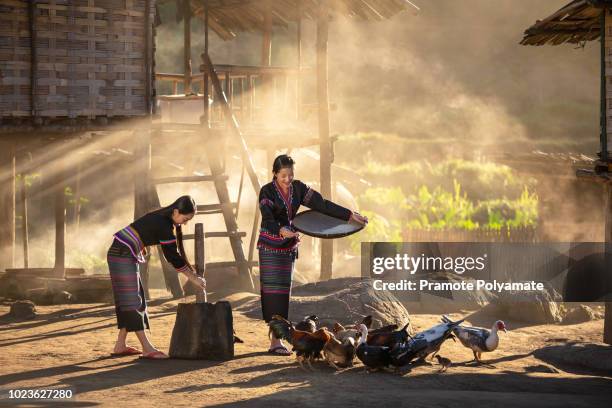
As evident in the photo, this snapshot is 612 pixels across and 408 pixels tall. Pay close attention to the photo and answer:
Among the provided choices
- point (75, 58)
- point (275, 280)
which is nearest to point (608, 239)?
point (275, 280)

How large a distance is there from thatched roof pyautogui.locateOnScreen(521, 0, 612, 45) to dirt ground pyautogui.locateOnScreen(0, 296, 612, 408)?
4.27 metres

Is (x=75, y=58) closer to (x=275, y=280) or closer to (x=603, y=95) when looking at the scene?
(x=275, y=280)

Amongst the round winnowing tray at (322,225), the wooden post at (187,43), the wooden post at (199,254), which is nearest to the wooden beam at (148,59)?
the wooden post at (187,43)

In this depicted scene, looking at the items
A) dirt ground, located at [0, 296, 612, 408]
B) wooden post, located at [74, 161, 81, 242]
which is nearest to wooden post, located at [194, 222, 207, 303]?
dirt ground, located at [0, 296, 612, 408]

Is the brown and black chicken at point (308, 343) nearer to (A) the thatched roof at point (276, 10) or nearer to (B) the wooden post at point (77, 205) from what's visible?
(A) the thatched roof at point (276, 10)

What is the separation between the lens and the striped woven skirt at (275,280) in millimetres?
10055

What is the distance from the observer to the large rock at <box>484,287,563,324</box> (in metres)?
15.6

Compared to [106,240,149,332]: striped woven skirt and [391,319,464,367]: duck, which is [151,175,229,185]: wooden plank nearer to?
[106,240,149,332]: striped woven skirt

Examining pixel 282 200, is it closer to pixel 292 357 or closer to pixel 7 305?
pixel 292 357

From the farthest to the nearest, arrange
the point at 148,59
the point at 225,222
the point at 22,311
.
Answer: the point at 225,222, the point at 148,59, the point at 22,311

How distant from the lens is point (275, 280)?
397 inches

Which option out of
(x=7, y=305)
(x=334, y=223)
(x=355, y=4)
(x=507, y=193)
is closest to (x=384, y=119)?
(x=507, y=193)

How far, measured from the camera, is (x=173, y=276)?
1614cm

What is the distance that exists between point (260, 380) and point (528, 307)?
25.4ft
